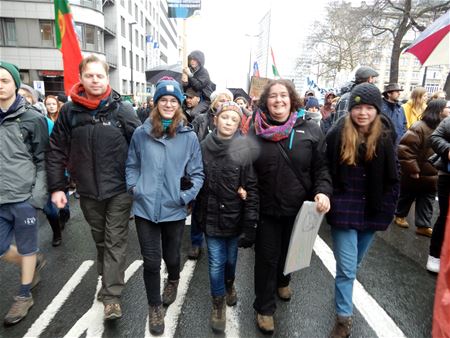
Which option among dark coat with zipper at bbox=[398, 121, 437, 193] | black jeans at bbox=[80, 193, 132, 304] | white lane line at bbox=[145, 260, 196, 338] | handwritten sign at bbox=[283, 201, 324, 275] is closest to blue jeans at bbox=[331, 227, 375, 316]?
handwritten sign at bbox=[283, 201, 324, 275]

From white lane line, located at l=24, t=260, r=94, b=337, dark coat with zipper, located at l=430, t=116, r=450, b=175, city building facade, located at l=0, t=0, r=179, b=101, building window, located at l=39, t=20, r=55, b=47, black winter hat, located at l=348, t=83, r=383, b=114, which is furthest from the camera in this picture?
building window, located at l=39, t=20, r=55, b=47

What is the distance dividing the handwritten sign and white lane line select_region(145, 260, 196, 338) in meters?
1.09

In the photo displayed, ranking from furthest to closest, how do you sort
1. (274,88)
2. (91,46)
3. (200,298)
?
(91,46)
(200,298)
(274,88)

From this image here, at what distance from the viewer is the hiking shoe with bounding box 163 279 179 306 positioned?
308cm

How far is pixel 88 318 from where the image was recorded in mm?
2869

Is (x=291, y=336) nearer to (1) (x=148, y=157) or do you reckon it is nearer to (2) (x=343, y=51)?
(1) (x=148, y=157)

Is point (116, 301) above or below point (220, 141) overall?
below

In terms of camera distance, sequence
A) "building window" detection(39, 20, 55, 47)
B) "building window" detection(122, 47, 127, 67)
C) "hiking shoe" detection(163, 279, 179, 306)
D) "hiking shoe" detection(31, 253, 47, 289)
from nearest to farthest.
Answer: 1. "hiking shoe" detection(163, 279, 179, 306)
2. "hiking shoe" detection(31, 253, 47, 289)
3. "building window" detection(39, 20, 55, 47)
4. "building window" detection(122, 47, 127, 67)

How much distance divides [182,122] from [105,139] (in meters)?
0.65

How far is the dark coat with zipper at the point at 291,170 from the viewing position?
2553mm

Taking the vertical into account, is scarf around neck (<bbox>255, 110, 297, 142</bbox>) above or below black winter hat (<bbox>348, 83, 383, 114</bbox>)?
below

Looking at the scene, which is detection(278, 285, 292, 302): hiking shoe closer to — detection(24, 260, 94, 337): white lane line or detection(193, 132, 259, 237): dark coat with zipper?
detection(193, 132, 259, 237): dark coat with zipper

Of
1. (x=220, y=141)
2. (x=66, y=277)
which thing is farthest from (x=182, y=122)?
(x=66, y=277)

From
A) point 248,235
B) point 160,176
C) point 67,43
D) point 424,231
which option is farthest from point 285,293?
point 67,43
